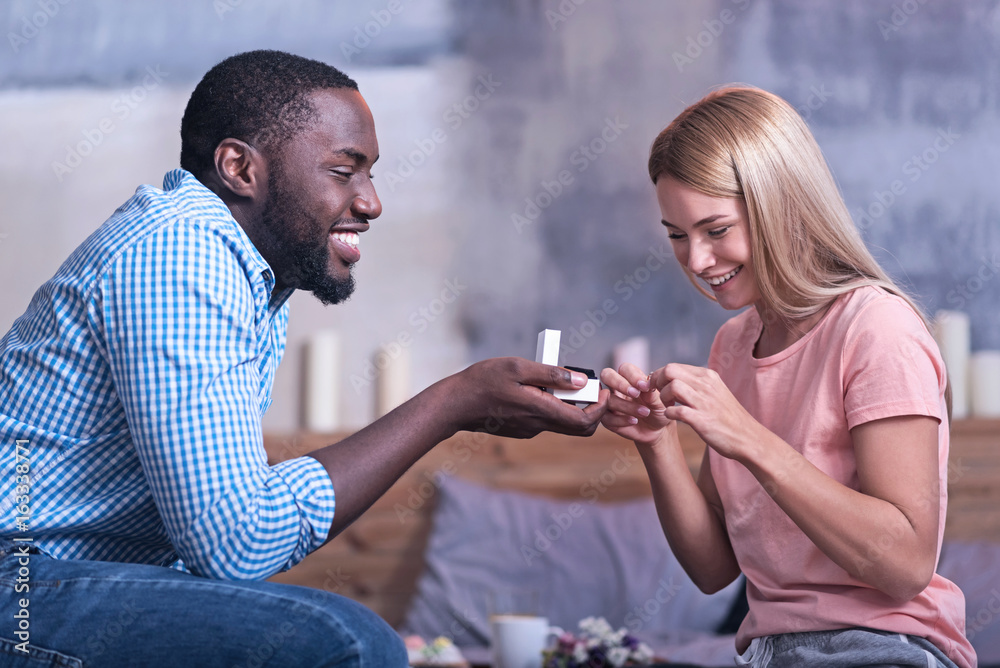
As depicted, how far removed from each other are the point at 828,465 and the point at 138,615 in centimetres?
85

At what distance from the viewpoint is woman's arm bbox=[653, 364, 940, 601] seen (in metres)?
1.07

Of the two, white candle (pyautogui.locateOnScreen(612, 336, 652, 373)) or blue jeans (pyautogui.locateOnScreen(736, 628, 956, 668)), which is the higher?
white candle (pyautogui.locateOnScreen(612, 336, 652, 373))

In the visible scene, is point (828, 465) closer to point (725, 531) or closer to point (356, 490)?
point (725, 531)

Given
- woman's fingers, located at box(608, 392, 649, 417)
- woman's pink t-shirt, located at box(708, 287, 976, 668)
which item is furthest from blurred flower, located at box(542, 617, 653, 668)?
woman's fingers, located at box(608, 392, 649, 417)

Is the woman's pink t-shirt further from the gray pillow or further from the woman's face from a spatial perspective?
the gray pillow

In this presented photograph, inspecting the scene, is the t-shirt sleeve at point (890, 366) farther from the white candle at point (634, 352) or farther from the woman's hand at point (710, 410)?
the white candle at point (634, 352)

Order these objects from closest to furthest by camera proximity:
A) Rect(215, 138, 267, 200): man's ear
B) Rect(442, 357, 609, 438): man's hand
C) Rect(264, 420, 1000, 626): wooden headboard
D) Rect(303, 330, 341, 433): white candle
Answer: Rect(442, 357, 609, 438): man's hand < Rect(215, 138, 267, 200): man's ear < Rect(264, 420, 1000, 626): wooden headboard < Rect(303, 330, 341, 433): white candle

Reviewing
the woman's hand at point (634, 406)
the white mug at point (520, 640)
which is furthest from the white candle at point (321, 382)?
the woman's hand at point (634, 406)

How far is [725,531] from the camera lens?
4.62 feet

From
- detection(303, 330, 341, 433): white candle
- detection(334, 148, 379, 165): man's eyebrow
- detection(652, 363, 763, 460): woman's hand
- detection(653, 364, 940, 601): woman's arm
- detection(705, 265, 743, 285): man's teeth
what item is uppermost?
detection(334, 148, 379, 165): man's eyebrow

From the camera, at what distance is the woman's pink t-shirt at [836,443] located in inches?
44.1

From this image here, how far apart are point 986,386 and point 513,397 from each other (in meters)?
2.22

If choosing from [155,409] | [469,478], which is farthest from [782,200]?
[469,478]

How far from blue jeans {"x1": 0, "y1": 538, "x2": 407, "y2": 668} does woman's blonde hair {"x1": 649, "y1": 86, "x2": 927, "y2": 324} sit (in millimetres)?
745
